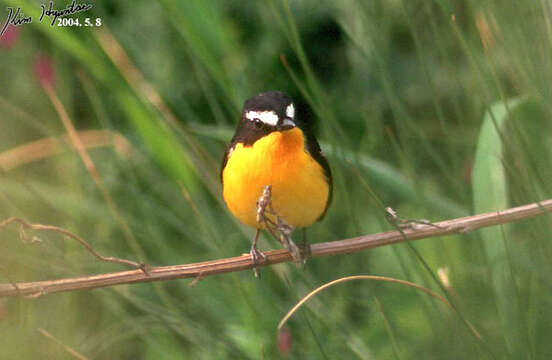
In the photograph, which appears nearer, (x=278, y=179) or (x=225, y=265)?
(x=225, y=265)

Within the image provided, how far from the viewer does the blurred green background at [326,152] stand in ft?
6.35

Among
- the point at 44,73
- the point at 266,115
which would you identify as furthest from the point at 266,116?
the point at 44,73

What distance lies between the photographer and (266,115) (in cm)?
217

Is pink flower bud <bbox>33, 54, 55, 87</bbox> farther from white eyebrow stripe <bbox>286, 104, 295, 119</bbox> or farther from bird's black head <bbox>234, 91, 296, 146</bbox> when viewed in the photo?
white eyebrow stripe <bbox>286, 104, 295, 119</bbox>

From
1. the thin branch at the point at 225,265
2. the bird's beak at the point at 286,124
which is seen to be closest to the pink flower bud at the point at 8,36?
the bird's beak at the point at 286,124

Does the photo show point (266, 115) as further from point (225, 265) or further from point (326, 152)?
point (225, 265)

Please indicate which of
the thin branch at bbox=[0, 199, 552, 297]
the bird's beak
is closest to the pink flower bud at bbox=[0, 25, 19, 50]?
the bird's beak

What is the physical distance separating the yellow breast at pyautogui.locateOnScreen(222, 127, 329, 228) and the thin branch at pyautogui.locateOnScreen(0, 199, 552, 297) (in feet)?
1.18

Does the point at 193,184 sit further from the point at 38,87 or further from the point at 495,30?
the point at 38,87

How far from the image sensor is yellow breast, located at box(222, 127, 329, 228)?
2174mm

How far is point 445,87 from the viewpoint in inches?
131

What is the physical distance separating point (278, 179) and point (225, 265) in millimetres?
467
